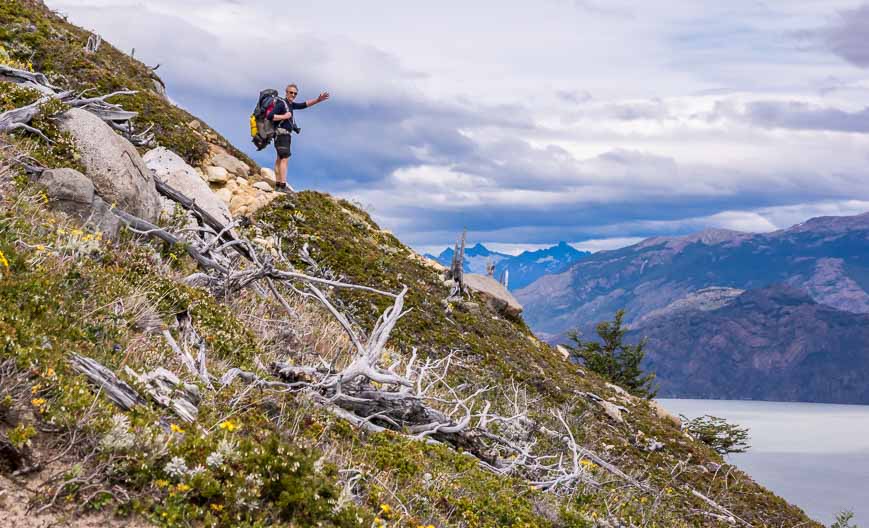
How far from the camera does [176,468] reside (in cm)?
426

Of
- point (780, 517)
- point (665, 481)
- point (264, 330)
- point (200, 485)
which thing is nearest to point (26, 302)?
point (200, 485)

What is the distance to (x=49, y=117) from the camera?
10.4 m

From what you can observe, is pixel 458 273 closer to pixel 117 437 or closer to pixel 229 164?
pixel 229 164

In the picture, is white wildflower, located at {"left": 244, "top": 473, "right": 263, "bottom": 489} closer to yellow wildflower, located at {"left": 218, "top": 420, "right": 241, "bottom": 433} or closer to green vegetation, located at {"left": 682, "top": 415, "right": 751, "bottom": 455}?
yellow wildflower, located at {"left": 218, "top": 420, "right": 241, "bottom": 433}

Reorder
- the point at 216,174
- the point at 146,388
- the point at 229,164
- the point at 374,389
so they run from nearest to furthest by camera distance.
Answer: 1. the point at 146,388
2. the point at 374,389
3. the point at 216,174
4. the point at 229,164

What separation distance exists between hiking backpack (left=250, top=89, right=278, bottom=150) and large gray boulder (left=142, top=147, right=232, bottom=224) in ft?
14.7

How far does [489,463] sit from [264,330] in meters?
3.47

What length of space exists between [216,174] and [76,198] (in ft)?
41.1

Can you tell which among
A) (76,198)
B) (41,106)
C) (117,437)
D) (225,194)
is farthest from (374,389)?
(225,194)

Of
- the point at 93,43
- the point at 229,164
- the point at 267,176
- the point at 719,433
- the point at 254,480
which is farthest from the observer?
the point at 719,433

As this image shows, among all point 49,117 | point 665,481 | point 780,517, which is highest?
point 49,117

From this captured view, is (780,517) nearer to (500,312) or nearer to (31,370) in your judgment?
(500,312)

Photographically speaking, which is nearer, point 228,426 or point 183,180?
point 228,426

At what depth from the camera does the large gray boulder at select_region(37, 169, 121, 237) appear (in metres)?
8.73
